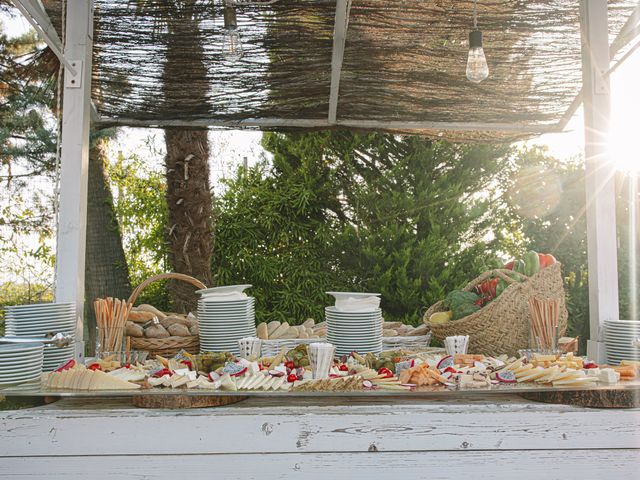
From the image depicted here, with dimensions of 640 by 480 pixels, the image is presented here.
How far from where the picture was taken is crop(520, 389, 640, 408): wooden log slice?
1.85 metres

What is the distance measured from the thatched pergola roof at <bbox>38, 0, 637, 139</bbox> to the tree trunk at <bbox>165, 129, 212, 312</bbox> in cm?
151

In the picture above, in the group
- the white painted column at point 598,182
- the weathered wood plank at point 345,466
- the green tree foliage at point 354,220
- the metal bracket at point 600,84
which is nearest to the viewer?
the weathered wood plank at point 345,466

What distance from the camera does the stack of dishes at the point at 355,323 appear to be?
2.51m

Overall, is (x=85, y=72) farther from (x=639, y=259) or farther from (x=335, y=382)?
(x=639, y=259)

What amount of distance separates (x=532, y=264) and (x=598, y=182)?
586 millimetres

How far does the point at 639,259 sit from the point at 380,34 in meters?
4.00

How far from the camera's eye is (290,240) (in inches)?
270

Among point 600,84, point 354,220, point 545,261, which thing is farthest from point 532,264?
point 354,220

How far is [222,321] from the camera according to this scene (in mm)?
2678

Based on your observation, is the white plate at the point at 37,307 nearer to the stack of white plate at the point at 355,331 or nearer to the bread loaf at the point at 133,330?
the bread loaf at the point at 133,330

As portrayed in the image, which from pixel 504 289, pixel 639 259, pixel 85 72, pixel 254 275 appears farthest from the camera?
pixel 254 275

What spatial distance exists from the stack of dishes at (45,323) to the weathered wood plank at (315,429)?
47 cm

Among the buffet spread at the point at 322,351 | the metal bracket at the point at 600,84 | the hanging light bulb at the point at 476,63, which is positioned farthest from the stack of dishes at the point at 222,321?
the metal bracket at the point at 600,84

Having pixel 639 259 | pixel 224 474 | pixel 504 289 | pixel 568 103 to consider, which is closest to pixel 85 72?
pixel 224 474
